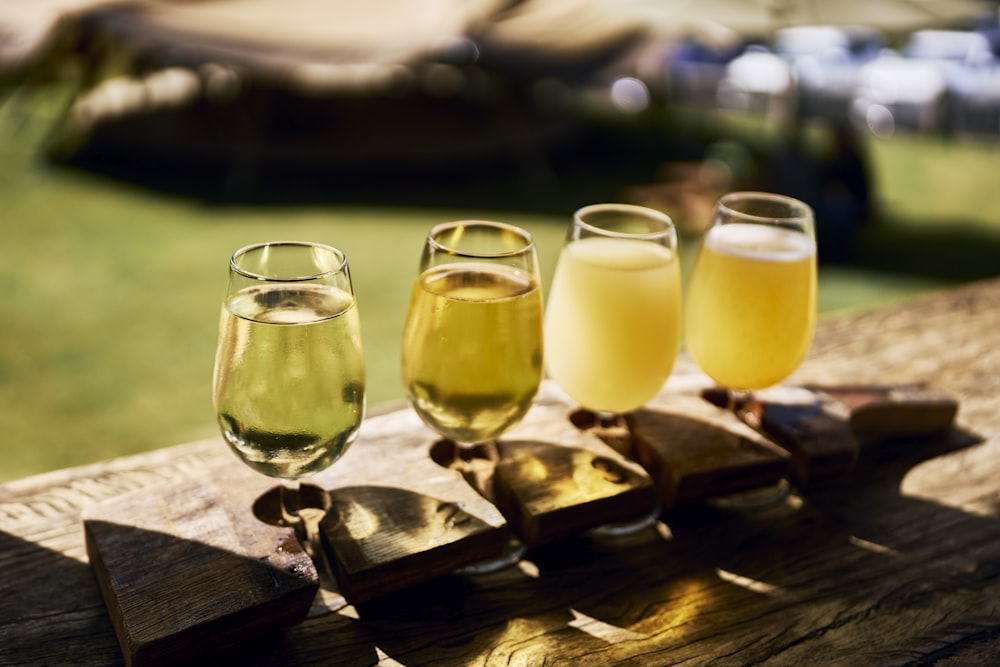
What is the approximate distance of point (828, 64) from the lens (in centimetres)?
825

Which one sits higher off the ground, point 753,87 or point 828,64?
point 828,64

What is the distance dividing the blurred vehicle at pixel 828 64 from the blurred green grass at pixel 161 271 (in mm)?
1071

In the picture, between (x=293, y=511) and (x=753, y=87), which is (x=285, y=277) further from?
(x=753, y=87)

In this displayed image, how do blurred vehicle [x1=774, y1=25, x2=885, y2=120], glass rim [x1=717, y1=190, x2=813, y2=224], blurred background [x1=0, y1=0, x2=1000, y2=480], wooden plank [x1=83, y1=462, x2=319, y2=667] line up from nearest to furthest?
wooden plank [x1=83, y1=462, x2=319, y2=667] → glass rim [x1=717, y1=190, x2=813, y2=224] → blurred background [x1=0, y1=0, x2=1000, y2=480] → blurred vehicle [x1=774, y1=25, x2=885, y2=120]

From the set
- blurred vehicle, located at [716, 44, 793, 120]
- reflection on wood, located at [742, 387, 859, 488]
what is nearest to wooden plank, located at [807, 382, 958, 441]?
reflection on wood, located at [742, 387, 859, 488]

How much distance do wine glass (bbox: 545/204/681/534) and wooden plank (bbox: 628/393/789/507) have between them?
50 millimetres

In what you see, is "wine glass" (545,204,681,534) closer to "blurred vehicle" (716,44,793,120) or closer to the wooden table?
the wooden table

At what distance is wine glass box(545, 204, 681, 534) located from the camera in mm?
1056

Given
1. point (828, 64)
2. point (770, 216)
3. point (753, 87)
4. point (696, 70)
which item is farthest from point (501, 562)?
point (828, 64)

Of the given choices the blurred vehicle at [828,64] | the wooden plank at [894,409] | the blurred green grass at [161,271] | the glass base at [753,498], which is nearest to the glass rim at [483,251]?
the glass base at [753,498]

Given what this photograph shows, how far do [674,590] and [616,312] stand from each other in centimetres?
31

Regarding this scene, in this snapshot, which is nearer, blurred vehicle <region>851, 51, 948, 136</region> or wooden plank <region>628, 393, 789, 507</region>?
wooden plank <region>628, 393, 789, 507</region>

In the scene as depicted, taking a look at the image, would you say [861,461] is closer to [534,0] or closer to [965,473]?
[965,473]

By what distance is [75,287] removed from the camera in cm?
414
